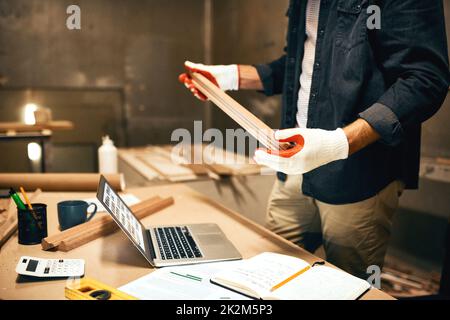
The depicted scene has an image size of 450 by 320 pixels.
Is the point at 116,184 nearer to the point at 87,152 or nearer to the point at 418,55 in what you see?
the point at 418,55

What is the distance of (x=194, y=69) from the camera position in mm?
1852

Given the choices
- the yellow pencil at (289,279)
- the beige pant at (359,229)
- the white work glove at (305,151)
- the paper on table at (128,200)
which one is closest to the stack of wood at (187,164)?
the paper on table at (128,200)

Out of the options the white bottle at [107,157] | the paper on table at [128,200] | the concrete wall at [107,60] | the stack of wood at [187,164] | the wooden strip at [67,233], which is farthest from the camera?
the concrete wall at [107,60]

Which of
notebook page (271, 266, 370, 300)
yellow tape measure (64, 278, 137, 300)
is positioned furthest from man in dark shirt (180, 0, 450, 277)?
yellow tape measure (64, 278, 137, 300)

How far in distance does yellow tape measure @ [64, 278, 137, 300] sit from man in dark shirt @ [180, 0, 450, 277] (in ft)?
1.72

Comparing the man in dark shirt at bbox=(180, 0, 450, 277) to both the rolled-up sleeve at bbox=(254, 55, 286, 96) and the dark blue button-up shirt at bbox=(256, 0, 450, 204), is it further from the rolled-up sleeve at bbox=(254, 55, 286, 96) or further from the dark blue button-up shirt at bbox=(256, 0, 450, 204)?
the rolled-up sleeve at bbox=(254, 55, 286, 96)

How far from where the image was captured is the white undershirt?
1.58 m

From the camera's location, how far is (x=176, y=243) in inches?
52.1

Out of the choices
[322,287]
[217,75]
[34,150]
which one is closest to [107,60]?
[34,150]

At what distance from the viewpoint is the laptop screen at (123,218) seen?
1120 mm

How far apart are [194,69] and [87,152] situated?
3.53 m

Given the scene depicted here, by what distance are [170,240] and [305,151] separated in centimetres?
52

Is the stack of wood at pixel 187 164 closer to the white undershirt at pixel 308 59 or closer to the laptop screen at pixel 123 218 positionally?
the white undershirt at pixel 308 59
